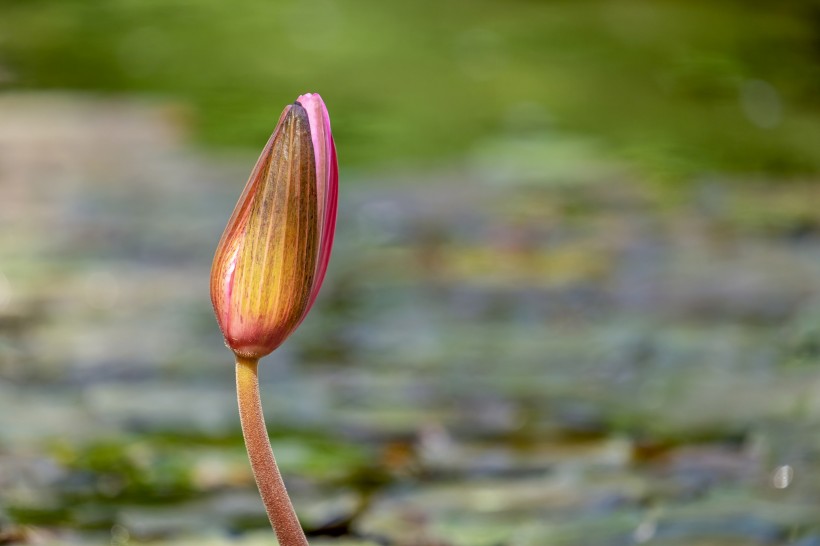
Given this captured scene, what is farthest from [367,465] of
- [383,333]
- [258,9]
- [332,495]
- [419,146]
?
[258,9]

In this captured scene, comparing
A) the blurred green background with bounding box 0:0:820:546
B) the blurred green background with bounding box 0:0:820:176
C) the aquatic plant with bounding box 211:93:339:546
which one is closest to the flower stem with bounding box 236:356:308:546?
the aquatic plant with bounding box 211:93:339:546

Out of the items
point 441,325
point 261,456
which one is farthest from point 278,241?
point 441,325

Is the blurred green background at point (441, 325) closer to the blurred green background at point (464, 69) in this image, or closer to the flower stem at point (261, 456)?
the blurred green background at point (464, 69)

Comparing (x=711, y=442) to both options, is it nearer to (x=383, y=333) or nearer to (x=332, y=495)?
(x=332, y=495)

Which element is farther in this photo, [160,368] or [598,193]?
[598,193]

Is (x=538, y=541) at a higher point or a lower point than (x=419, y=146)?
lower

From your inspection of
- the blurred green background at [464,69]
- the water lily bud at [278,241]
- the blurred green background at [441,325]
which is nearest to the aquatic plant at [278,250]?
the water lily bud at [278,241]

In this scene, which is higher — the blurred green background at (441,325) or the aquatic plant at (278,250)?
the blurred green background at (441,325)

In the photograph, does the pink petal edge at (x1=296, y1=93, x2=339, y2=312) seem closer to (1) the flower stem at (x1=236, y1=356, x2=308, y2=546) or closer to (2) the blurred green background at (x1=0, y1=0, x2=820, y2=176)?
(1) the flower stem at (x1=236, y1=356, x2=308, y2=546)
